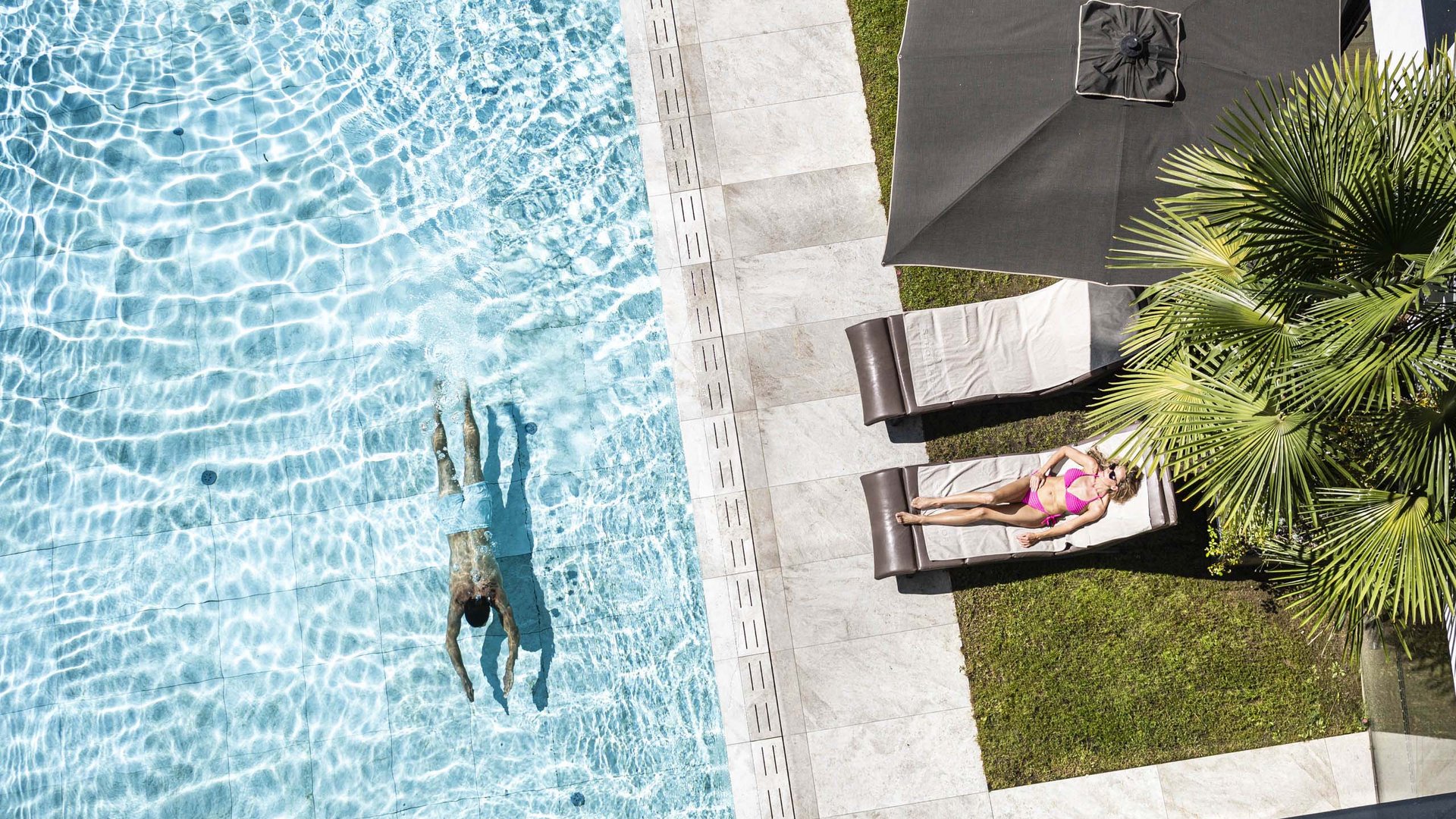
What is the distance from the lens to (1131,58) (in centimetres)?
627

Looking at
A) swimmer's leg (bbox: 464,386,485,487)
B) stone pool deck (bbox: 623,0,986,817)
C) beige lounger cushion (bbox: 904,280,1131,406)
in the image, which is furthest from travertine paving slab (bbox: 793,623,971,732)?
swimmer's leg (bbox: 464,386,485,487)

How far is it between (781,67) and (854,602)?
485cm

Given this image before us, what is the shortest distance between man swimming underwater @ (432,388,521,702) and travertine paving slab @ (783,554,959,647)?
242 centimetres

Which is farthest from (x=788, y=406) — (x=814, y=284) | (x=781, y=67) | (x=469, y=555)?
(x=781, y=67)

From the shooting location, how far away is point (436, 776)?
7.94 meters

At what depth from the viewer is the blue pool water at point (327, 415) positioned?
26.2 feet

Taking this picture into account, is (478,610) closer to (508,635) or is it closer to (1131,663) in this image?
(508,635)

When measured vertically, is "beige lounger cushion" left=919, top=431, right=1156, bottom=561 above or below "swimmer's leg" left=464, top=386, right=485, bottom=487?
below

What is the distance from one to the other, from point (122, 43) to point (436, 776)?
24.0ft

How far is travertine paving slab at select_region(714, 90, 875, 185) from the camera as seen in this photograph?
336 inches

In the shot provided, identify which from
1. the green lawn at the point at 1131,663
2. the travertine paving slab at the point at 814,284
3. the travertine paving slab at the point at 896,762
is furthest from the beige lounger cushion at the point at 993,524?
the travertine paving slab at the point at 814,284

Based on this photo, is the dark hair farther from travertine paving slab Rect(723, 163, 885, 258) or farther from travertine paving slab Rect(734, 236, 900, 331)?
travertine paving slab Rect(723, 163, 885, 258)

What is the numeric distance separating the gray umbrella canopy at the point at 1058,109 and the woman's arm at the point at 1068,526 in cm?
183

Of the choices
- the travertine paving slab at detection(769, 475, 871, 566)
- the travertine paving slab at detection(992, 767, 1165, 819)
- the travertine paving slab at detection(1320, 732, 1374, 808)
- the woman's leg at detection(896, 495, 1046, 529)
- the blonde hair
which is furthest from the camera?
the travertine paving slab at detection(769, 475, 871, 566)
